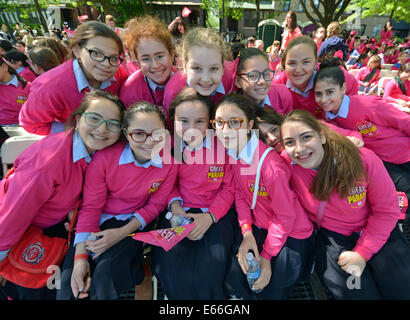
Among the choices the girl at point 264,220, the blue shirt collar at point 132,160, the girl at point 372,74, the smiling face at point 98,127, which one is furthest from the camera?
the girl at point 372,74

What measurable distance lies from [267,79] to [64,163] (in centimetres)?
192

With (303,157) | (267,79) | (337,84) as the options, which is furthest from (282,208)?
(337,84)

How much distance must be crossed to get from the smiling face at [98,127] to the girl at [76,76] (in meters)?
0.44

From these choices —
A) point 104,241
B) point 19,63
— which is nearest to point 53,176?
point 104,241

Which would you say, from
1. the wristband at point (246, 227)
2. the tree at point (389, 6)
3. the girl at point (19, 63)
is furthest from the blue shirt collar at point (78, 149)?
the tree at point (389, 6)

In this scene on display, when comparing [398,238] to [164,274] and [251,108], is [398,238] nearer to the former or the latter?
[251,108]

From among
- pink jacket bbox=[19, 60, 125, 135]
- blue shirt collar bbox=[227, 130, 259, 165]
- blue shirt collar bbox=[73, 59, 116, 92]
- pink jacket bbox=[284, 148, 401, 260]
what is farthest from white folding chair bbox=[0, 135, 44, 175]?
pink jacket bbox=[284, 148, 401, 260]

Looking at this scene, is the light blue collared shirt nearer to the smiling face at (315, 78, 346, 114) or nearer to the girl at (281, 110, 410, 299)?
the smiling face at (315, 78, 346, 114)

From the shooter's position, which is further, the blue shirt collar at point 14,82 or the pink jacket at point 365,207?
the blue shirt collar at point 14,82

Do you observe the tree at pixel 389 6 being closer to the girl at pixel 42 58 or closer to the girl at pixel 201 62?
the girl at pixel 201 62

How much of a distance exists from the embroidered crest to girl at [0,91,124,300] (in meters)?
0.12

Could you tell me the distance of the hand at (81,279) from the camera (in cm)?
160

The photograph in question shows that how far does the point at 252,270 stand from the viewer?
167cm

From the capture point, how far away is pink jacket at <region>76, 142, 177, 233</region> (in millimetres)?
1910
